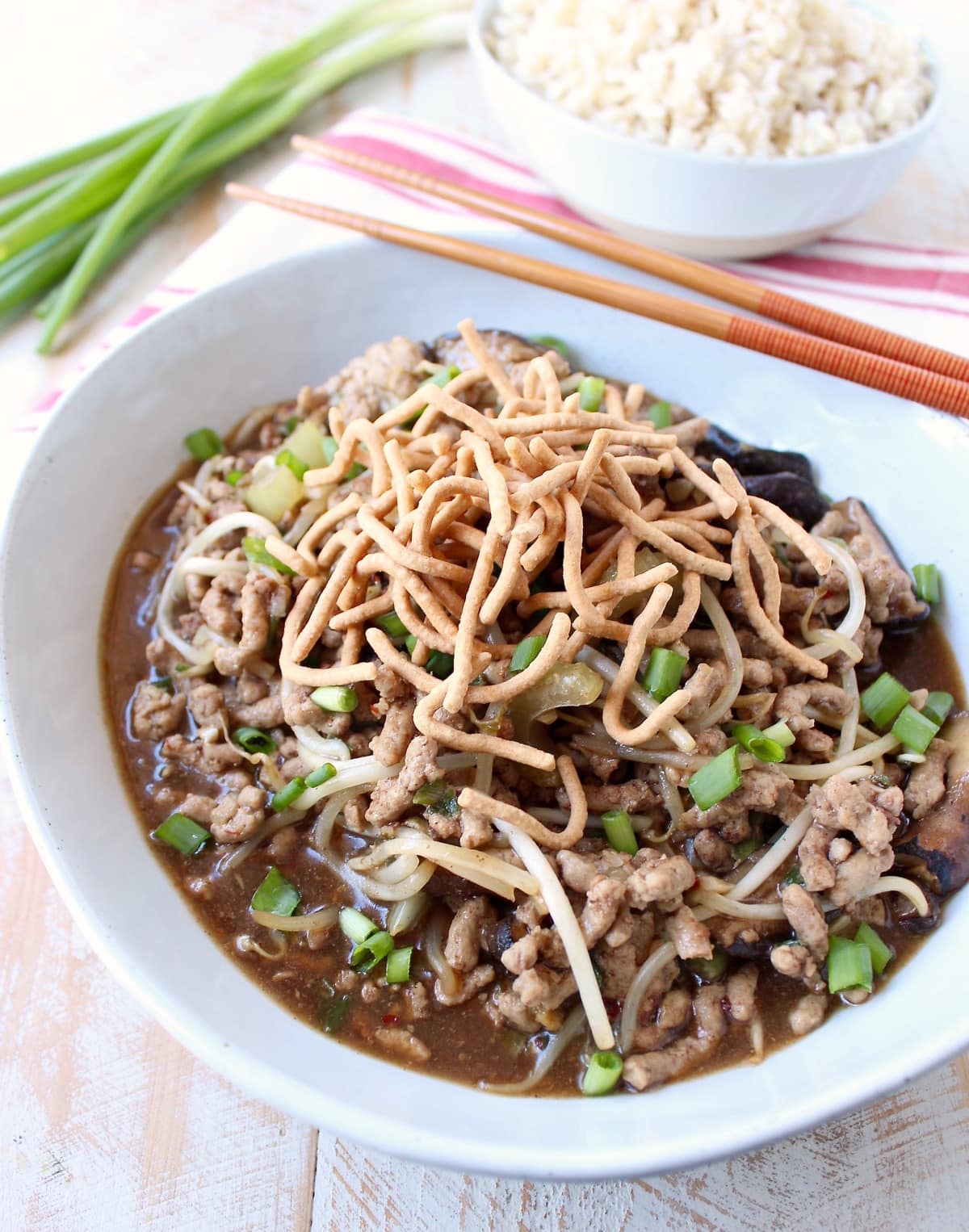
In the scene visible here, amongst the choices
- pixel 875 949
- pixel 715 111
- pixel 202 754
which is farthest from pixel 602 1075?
pixel 715 111

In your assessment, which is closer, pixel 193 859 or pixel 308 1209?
pixel 308 1209

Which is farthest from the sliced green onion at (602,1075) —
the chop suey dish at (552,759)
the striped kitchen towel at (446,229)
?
the striped kitchen towel at (446,229)

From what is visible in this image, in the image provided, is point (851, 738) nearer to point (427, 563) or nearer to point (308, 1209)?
point (427, 563)

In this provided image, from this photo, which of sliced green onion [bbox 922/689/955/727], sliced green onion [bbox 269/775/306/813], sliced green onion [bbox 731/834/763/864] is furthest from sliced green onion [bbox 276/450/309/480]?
sliced green onion [bbox 922/689/955/727]

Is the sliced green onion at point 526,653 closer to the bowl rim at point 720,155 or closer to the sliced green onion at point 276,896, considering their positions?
the sliced green onion at point 276,896

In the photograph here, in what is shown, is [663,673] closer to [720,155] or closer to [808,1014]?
[808,1014]

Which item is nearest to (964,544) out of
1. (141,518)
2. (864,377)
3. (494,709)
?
(864,377)
